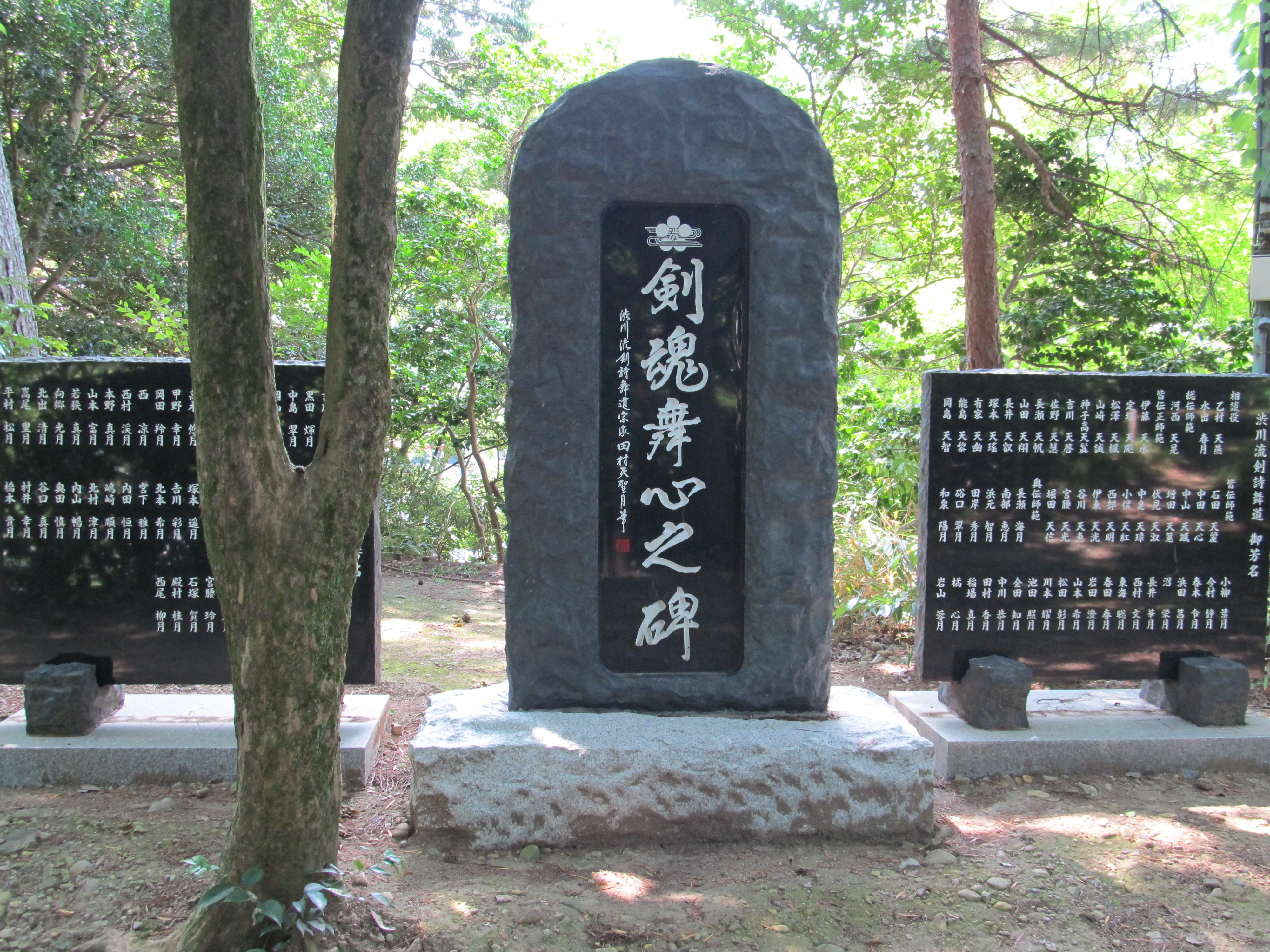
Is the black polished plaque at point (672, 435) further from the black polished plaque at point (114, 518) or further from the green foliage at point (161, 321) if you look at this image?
the green foliage at point (161, 321)

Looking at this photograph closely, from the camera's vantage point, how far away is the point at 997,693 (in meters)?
3.65

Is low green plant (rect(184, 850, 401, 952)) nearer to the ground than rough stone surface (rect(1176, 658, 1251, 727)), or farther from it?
nearer to the ground

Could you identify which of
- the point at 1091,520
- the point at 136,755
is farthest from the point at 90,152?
the point at 1091,520

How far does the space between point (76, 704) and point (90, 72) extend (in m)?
8.19

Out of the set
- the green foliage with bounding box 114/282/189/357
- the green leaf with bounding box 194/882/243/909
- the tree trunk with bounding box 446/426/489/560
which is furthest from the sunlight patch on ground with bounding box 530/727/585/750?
the tree trunk with bounding box 446/426/489/560

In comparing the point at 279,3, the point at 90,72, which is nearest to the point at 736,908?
the point at 90,72

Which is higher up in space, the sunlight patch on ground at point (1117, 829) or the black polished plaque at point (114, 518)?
the black polished plaque at point (114, 518)

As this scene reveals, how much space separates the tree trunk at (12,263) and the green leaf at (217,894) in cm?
382

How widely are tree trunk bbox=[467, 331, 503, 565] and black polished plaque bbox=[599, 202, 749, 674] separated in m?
5.58

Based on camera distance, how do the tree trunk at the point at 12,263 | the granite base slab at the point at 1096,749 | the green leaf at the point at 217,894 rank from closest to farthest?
the green leaf at the point at 217,894 < the granite base slab at the point at 1096,749 < the tree trunk at the point at 12,263

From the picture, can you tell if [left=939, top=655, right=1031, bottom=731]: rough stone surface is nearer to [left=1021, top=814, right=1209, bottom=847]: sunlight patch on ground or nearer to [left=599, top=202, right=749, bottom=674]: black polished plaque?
[left=1021, top=814, right=1209, bottom=847]: sunlight patch on ground

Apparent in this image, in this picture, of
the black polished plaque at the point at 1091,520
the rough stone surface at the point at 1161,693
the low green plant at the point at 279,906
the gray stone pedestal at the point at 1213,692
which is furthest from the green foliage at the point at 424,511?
the low green plant at the point at 279,906

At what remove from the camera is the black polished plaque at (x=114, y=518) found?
347 centimetres

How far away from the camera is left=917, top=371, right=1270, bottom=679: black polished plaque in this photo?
146 inches
